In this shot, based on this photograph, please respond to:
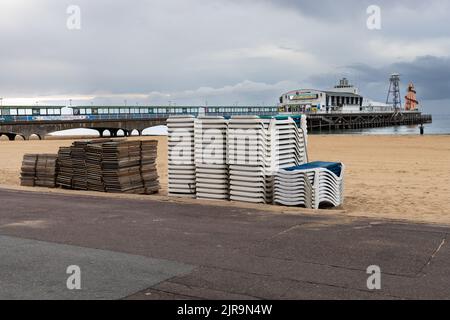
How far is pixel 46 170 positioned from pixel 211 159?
6969 mm

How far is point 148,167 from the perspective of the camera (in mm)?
15328

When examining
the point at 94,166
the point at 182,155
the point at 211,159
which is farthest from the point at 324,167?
the point at 94,166

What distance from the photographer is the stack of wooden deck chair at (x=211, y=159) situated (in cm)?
1228

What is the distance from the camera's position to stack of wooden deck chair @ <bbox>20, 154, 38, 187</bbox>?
16.8 meters

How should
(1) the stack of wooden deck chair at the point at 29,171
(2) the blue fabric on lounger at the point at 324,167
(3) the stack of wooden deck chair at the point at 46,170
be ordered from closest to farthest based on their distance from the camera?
1. (2) the blue fabric on lounger at the point at 324,167
2. (3) the stack of wooden deck chair at the point at 46,170
3. (1) the stack of wooden deck chair at the point at 29,171

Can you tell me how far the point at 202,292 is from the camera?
17.6ft

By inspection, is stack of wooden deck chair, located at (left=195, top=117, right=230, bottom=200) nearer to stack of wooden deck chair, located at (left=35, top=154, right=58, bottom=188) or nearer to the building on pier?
stack of wooden deck chair, located at (left=35, top=154, right=58, bottom=188)

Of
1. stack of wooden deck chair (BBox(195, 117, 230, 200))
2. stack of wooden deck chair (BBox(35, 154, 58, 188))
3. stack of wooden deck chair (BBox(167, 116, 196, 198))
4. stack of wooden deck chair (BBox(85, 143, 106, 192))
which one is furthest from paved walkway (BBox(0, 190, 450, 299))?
stack of wooden deck chair (BBox(35, 154, 58, 188))

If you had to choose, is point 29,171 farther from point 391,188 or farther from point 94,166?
point 391,188

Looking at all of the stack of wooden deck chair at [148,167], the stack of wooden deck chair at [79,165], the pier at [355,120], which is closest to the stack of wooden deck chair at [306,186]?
the stack of wooden deck chair at [148,167]

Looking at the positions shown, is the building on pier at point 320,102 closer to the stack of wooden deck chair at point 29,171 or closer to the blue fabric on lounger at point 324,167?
the stack of wooden deck chair at point 29,171

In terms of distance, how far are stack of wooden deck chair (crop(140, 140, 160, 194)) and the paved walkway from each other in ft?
15.2

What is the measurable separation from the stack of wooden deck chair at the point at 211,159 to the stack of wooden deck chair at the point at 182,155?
0.34 metres

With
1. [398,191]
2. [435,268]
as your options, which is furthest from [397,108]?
[435,268]
